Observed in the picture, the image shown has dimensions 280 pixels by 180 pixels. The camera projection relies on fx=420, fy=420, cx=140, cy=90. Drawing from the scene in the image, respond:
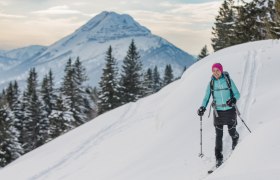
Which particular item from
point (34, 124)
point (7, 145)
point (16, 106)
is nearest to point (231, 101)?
point (7, 145)

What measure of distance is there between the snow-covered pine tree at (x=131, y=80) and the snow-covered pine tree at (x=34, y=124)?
1227 centimetres

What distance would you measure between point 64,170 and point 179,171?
7.86 meters

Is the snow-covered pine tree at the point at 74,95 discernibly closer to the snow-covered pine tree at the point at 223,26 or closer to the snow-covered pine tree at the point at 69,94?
the snow-covered pine tree at the point at 69,94

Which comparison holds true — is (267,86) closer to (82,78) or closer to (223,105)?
(223,105)

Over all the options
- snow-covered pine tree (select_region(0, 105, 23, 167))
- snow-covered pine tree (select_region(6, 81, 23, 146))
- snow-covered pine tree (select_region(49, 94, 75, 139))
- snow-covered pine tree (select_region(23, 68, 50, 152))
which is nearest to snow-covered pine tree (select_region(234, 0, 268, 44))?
snow-covered pine tree (select_region(49, 94, 75, 139))

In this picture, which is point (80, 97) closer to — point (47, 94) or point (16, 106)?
point (16, 106)

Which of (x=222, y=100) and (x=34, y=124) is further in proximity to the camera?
(x=34, y=124)

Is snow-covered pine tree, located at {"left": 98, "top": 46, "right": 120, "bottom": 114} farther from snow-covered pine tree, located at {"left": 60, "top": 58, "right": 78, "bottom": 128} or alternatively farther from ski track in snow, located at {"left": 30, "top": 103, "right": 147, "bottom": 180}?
ski track in snow, located at {"left": 30, "top": 103, "right": 147, "bottom": 180}

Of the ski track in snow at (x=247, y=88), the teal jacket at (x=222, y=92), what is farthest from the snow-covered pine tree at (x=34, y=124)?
the teal jacket at (x=222, y=92)

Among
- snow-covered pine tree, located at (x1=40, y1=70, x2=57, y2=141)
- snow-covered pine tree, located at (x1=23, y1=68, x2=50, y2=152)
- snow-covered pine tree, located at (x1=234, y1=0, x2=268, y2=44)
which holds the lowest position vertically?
snow-covered pine tree, located at (x1=23, y1=68, x2=50, y2=152)

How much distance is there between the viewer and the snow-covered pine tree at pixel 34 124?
59812 mm

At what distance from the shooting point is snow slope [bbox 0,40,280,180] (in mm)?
8617

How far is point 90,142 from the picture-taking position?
22.8 metres

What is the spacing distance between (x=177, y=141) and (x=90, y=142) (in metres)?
7.82
